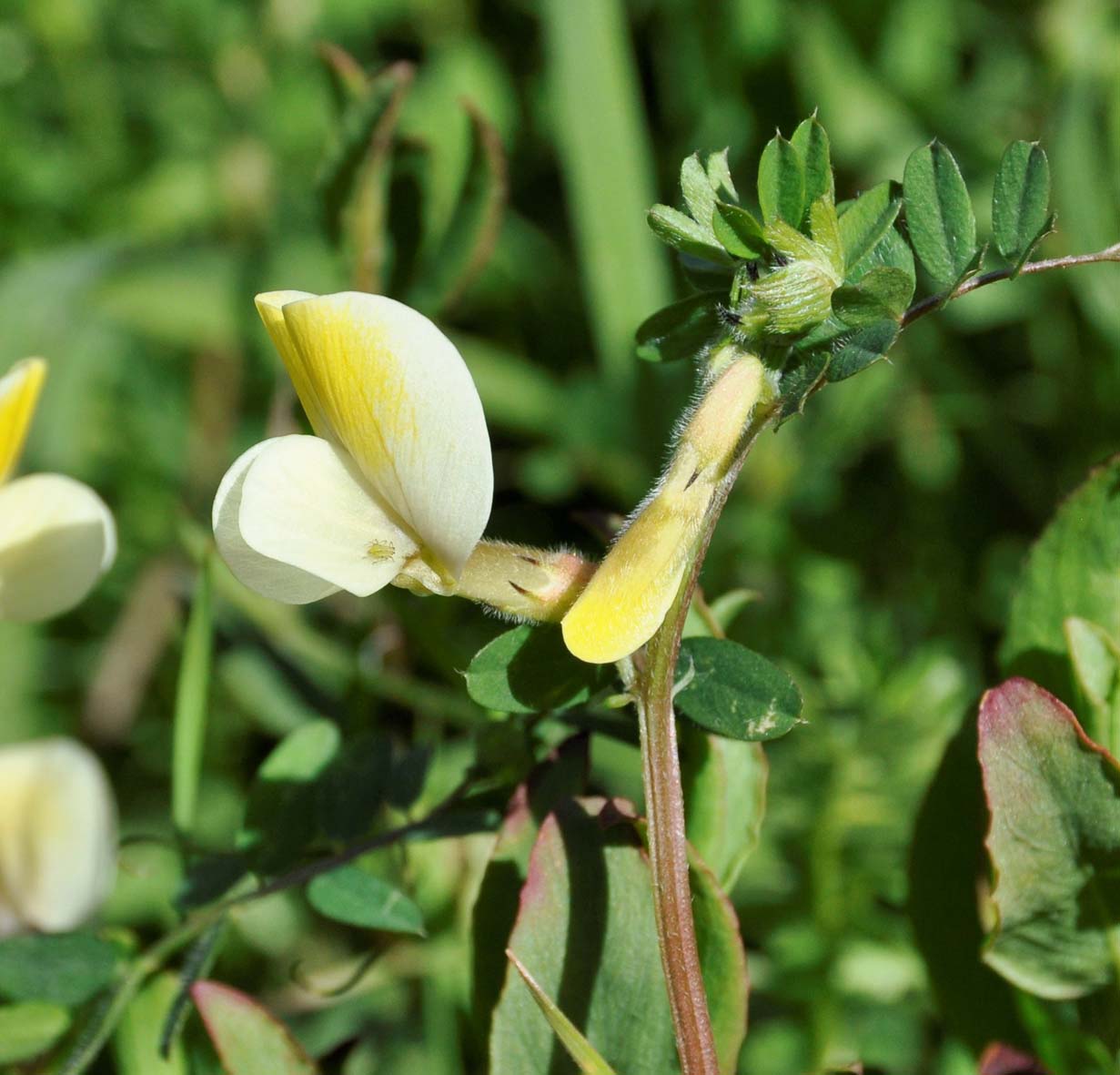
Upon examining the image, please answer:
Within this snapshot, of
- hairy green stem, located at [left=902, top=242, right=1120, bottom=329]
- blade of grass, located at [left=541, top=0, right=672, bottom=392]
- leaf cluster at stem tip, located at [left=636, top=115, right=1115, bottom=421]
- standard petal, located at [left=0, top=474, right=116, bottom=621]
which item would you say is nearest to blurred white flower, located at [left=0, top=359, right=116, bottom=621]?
standard petal, located at [left=0, top=474, right=116, bottom=621]

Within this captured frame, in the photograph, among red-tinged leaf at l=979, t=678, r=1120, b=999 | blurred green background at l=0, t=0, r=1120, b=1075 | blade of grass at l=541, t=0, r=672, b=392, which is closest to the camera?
red-tinged leaf at l=979, t=678, r=1120, b=999

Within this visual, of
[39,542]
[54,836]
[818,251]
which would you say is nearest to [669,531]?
[818,251]

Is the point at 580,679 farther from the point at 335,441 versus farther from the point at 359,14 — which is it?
the point at 359,14

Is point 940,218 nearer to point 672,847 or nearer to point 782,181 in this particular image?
point 782,181

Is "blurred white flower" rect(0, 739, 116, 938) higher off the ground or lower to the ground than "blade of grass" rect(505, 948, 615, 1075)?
lower

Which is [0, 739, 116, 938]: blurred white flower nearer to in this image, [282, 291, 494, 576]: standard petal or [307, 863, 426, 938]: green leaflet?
[307, 863, 426, 938]: green leaflet
